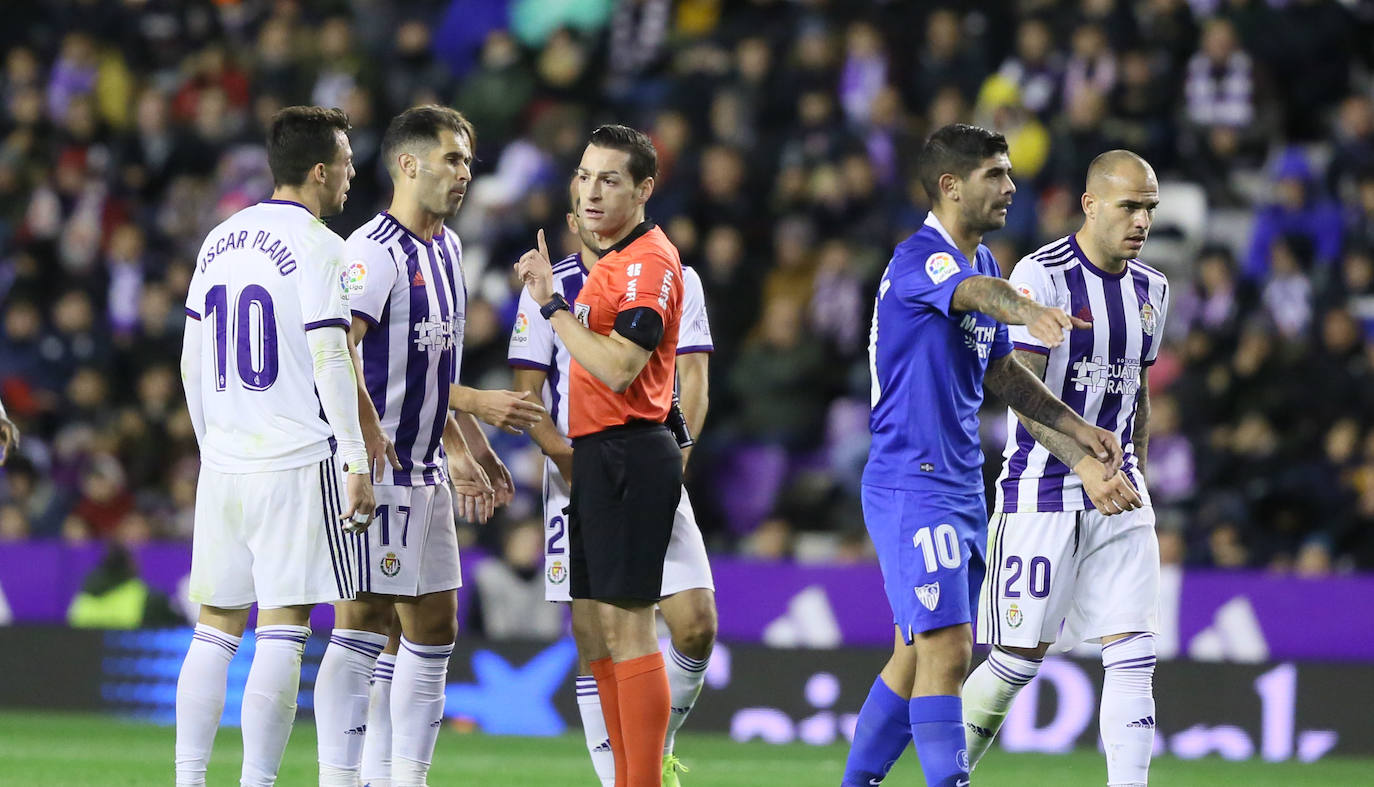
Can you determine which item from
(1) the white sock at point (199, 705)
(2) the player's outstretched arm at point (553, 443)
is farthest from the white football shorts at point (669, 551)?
(1) the white sock at point (199, 705)

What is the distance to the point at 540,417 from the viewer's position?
267 inches

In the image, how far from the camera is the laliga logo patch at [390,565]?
6715mm

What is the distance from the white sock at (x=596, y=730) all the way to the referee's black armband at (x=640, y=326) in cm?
175

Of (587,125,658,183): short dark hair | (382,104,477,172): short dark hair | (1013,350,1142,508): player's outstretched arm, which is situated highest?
(382,104,477,172): short dark hair

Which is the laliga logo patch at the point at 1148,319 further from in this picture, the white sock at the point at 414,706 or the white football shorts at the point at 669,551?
the white sock at the point at 414,706

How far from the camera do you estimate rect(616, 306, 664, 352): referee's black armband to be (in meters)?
6.04

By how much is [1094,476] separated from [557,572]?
2174 mm

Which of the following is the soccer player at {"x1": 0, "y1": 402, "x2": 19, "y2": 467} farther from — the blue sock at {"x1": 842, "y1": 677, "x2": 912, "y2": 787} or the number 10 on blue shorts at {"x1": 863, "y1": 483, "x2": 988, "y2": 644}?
the blue sock at {"x1": 842, "y1": 677, "x2": 912, "y2": 787}

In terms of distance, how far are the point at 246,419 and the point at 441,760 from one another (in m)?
4.01

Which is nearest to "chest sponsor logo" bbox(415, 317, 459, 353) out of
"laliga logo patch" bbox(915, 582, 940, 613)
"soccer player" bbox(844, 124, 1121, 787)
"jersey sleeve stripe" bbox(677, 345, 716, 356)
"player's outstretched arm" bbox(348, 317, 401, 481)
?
"player's outstretched arm" bbox(348, 317, 401, 481)

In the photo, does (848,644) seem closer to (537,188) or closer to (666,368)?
(537,188)

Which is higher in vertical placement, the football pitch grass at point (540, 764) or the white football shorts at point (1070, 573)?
the white football shorts at point (1070, 573)

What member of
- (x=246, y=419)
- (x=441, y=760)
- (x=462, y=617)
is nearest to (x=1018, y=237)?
(x=462, y=617)

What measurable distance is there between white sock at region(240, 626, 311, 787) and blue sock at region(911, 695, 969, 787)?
6.70 feet
